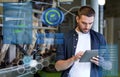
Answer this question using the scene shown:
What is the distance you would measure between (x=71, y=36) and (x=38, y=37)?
144 cm

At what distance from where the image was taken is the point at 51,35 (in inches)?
146

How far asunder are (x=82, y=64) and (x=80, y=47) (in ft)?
0.47

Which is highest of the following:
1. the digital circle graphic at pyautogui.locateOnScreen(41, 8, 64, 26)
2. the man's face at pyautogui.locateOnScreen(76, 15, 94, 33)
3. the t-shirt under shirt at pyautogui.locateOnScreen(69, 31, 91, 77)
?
the digital circle graphic at pyautogui.locateOnScreen(41, 8, 64, 26)

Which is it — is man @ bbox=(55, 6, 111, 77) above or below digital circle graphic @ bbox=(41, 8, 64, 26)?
below

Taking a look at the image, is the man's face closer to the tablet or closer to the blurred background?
the tablet

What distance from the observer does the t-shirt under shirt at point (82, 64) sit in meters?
2.23

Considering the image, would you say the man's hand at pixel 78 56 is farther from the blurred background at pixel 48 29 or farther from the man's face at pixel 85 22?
the blurred background at pixel 48 29

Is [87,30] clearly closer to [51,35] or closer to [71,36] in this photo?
[71,36]
